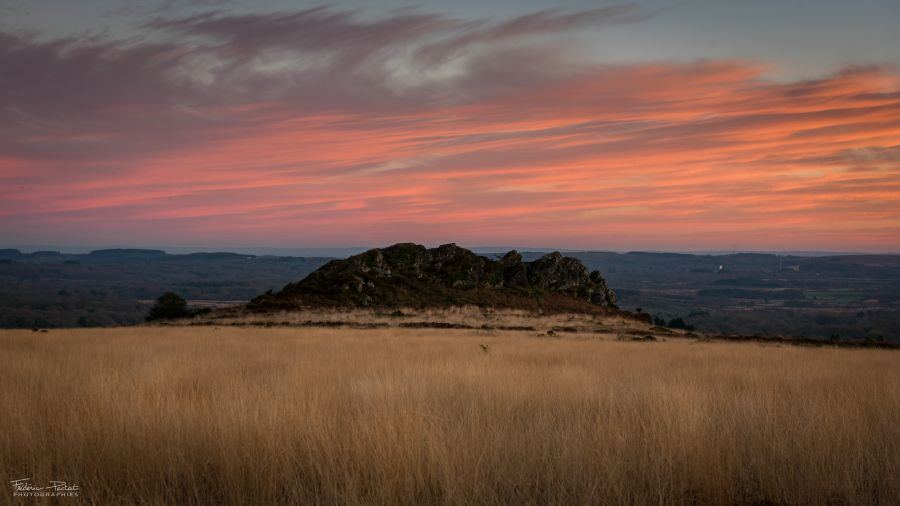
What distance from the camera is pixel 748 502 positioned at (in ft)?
14.9

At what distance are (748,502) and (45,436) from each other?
638cm

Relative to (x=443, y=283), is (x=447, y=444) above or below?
above

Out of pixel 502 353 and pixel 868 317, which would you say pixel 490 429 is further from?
pixel 868 317

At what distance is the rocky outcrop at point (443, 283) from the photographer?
51.5 metres

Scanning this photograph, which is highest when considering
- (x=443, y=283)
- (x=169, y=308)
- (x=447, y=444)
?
(x=447, y=444)

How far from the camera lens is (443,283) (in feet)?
191

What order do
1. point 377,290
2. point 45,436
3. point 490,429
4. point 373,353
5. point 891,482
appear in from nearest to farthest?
point 891,482 → point 45,436 → point 490,429 → point 373,353 → point 377,290

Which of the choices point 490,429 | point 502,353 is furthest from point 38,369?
point 502,353

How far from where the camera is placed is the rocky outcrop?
169ft
